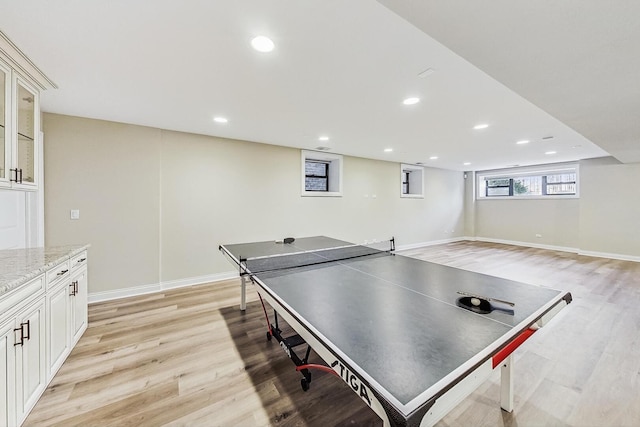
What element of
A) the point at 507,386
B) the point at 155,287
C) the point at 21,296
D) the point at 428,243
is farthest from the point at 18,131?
the point at 428,243

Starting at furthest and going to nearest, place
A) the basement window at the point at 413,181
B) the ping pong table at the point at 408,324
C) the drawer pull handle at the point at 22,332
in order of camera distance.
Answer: the basement window at the point at 413,181 → the drawer pull handle at the point at 22,332 → the ping pong table at the point at 408,324

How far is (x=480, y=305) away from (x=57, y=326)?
9.70 ft

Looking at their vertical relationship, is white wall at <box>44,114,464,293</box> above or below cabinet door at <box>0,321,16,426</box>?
above

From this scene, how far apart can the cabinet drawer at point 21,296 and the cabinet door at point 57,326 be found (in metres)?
0.20

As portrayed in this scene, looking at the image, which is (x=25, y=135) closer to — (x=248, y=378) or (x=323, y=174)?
(x=248, y=378)

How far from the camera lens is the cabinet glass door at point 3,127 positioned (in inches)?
73.1

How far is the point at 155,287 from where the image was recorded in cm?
369

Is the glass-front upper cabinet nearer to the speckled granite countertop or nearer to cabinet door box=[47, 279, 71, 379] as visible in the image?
the speckled granite countertop

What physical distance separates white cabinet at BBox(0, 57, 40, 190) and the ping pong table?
1954mm

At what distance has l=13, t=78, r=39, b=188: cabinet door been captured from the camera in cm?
202

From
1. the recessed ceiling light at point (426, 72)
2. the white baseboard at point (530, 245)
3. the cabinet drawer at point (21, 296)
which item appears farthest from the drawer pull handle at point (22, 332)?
the white baseboard at point (530, 245)

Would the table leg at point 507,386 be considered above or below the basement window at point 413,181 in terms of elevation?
below

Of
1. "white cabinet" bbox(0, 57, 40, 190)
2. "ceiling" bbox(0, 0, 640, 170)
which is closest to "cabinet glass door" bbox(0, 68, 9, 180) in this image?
"white cabinet" bbox(0, 57, 40, 190)

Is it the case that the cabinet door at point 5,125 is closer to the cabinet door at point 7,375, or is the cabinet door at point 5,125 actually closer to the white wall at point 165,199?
the cabinet door at point 7,375
